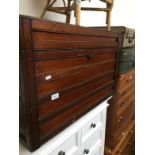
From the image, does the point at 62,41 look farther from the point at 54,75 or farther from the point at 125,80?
the point at 125,80

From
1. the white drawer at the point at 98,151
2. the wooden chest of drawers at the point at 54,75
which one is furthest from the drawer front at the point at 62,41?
the white drawer at the point at 98,151

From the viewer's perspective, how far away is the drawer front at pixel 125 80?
5.00ft

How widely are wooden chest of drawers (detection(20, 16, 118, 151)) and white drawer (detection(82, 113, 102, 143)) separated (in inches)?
6.7

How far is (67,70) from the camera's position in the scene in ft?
2.69

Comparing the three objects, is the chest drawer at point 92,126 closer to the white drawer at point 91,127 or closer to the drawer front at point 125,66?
the white drawer at point 91,127

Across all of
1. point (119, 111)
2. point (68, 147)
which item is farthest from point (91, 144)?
point (119, 111)

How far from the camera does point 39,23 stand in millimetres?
627

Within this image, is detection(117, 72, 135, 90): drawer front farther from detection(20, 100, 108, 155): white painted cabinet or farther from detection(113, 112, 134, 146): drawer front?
detection(113, 112, 134, 146): drawer front

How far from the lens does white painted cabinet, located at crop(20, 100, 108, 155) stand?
2.81 feet

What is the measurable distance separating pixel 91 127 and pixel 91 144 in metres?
0.15

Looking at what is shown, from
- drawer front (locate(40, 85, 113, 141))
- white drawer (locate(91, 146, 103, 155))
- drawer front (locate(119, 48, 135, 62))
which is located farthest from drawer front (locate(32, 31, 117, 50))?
white drawer (locate(91, 146, 103, 155))
